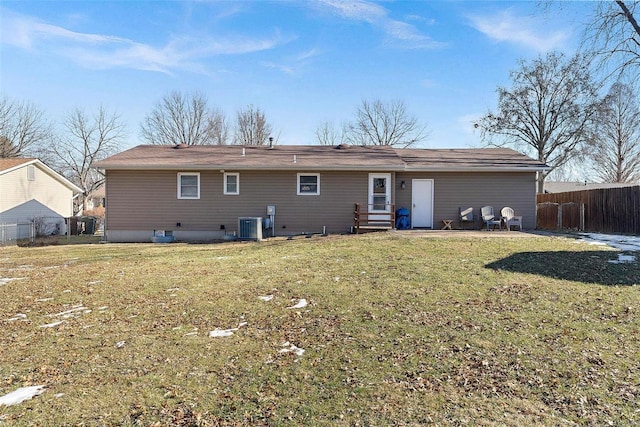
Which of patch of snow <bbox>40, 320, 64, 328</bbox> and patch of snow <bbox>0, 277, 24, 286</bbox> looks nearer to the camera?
patch of snow <bbox>40, 320, 64, 328</bbox>

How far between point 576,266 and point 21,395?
8978 mm

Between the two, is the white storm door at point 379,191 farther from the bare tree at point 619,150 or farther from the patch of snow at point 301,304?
the bare tree at point 619,150

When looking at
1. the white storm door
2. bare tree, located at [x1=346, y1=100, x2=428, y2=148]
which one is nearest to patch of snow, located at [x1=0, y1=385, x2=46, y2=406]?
the white storm door

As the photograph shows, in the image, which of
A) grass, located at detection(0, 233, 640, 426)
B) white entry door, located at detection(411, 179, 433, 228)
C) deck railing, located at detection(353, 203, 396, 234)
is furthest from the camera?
white entry door, located at detection(411, 179, 433, 228)

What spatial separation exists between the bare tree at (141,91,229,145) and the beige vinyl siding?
1601cm

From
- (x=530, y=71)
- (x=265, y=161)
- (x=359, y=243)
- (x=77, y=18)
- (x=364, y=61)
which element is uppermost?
(x=530, y=71)

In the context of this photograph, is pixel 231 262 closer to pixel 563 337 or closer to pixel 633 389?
pixel 563 337

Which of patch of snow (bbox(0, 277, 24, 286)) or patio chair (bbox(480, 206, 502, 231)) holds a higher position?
patio chair (bbox(480, 206, 502, 231))

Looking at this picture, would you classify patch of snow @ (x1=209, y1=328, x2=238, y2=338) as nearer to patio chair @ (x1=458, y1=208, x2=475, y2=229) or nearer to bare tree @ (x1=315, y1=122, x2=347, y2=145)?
patio chair @ (x1=458, y1=208, x2=475, y2=229)

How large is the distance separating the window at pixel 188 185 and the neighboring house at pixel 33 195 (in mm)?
9090

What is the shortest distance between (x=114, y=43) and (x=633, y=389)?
65.1 ft

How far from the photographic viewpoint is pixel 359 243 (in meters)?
10.9

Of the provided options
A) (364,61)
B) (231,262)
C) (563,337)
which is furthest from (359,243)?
(364,61)

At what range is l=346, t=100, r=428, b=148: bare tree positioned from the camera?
36.4 m
